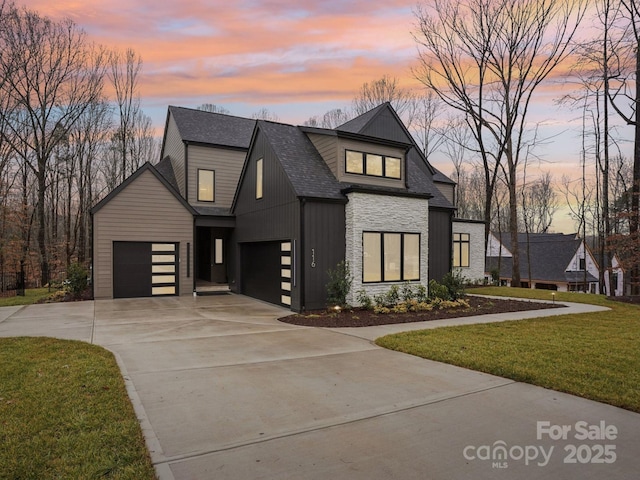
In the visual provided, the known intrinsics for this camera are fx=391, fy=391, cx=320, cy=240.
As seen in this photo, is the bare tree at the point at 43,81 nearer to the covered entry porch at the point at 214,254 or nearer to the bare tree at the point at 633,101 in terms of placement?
the covered entry porch at the point at 214,254

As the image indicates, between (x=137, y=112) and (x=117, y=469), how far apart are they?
3121cm

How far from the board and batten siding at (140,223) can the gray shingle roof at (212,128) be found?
3.71 metres

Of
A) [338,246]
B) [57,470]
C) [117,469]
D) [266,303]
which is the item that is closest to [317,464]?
[117,469]

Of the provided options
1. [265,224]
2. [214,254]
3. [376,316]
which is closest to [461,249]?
[265,224]

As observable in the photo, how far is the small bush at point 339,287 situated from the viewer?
11648mm

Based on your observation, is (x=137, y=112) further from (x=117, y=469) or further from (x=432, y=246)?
(x=117, y=469)

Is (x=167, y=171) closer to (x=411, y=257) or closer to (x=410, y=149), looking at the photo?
(x=410, y=149)

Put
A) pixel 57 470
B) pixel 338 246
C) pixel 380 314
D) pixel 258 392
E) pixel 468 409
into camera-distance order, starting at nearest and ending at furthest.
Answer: pixel 57 470
pixel 468 409
pixel 258 392
pixel 380 314
pixel 338 246

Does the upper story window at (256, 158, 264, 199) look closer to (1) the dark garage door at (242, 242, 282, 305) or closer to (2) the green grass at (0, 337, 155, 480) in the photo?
(1) the dark garage door at (242, 242, 282, 305)

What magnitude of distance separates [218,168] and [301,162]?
7003 mm

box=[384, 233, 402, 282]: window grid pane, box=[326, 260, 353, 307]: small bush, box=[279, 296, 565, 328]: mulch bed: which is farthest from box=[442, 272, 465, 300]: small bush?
box=[326, 260, 353, 307]: small bush

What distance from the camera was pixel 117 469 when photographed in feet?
10.3


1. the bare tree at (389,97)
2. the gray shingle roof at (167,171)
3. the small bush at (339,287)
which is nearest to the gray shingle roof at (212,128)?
the gray shingle roof at (167,171)

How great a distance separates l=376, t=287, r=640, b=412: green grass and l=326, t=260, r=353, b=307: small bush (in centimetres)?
325
